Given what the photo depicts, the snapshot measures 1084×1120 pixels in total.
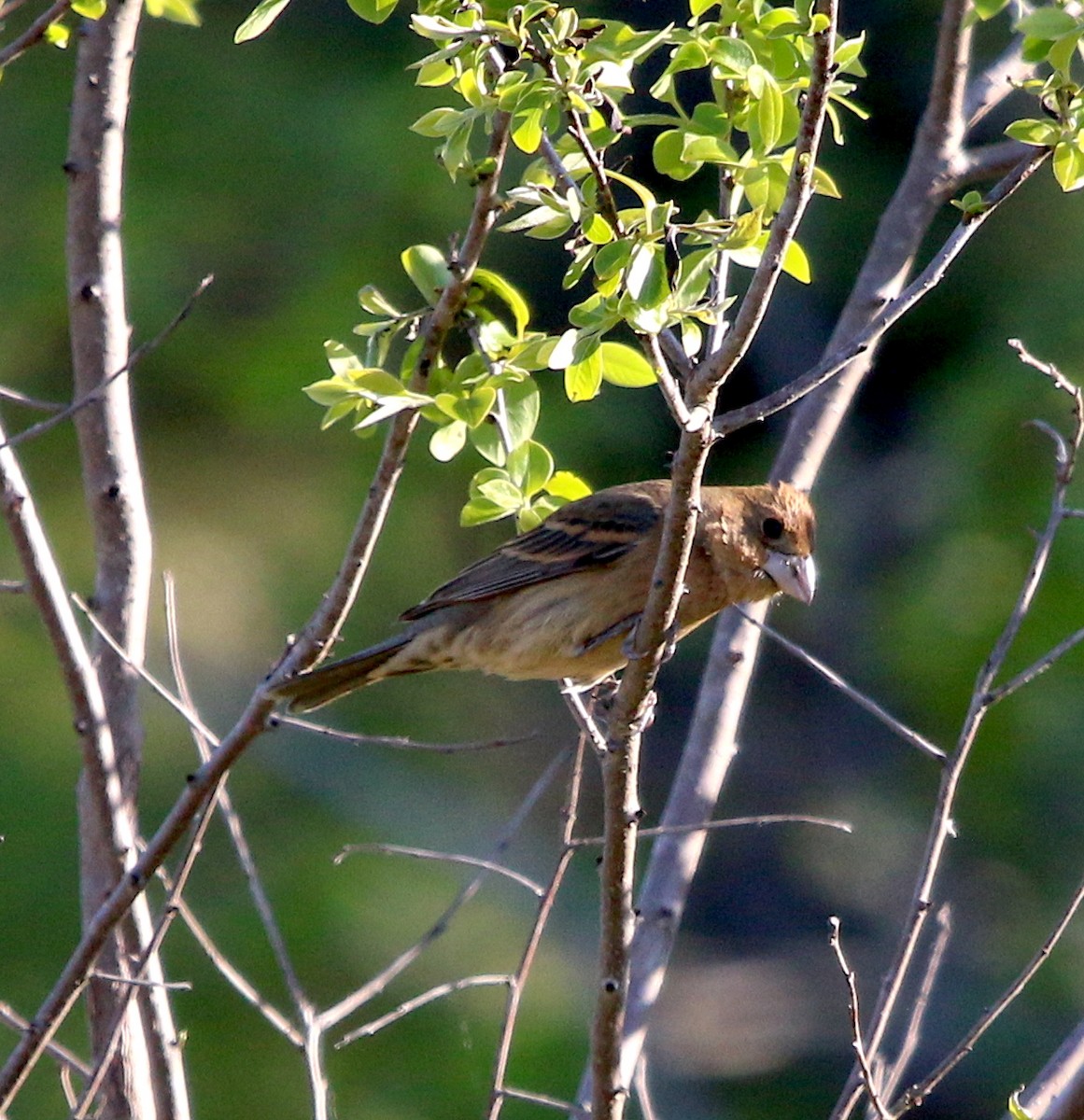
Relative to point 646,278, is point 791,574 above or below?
below

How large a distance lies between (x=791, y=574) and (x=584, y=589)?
594 millimetres

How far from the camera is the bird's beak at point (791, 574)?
14.5 ft

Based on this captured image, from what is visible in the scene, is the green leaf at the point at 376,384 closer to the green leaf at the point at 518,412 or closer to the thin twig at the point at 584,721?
the green leaf at the point at 518,412

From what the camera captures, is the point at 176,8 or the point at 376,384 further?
the point at 176,8

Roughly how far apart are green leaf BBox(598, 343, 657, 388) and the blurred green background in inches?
134

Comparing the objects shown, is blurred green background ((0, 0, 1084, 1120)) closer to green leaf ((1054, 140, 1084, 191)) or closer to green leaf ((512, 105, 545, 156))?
green leaf ((512, 105, 545, 156))

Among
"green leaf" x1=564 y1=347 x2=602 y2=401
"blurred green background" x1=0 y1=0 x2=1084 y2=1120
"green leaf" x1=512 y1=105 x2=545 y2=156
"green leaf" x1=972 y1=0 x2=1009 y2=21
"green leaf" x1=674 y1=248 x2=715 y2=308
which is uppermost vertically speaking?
"green leaf" x1=972 y1=0 x2=1009 y2=21

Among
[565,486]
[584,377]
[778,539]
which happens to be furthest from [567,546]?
[584,377]

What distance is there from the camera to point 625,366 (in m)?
2.80

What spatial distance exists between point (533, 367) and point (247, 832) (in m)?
4.40

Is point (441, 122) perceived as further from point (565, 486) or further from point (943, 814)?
point (943, 814)

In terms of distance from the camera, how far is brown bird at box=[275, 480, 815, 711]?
4.41m

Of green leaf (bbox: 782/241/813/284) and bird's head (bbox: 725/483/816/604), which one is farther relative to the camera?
bird's head (bbox: 725/483/816/604)

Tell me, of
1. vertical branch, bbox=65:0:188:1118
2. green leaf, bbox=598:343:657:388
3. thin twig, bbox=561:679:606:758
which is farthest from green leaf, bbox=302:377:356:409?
vertical branch, bbox=65:0:188:1118
